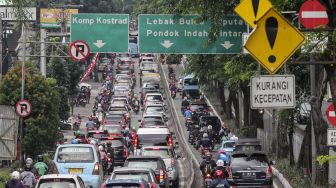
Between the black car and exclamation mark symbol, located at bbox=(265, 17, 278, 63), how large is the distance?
14974mm

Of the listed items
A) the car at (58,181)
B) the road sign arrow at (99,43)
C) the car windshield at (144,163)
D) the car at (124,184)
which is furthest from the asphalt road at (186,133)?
the car at (58,181)

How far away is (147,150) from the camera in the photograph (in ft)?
103

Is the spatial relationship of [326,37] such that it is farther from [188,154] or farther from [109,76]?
[109,76]

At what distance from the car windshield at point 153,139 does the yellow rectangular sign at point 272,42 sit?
2337 centimetres

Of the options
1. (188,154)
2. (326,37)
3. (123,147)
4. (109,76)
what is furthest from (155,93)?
(326,37)

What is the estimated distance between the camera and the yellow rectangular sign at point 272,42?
40.9ft

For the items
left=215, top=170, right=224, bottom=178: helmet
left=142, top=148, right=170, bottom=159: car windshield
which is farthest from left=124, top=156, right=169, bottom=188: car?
left=215, top=170, right=224, bottom=178: helmet

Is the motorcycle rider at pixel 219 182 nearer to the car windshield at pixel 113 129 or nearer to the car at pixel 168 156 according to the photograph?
the car at pixel 168 156

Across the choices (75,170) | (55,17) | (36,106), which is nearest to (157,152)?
(75,170)

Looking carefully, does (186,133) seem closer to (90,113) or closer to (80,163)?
(90,113)

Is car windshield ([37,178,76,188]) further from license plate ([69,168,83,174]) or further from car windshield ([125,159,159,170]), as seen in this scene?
license plate ([69,168,83,174])

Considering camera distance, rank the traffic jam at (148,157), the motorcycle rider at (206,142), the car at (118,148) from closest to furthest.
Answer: the traffic jam at (148,157) → the car at (118,148) → the motorcycle rider at (206,142)

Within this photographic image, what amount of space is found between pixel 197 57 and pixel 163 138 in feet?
47.1

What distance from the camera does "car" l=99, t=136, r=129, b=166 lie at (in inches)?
1508
